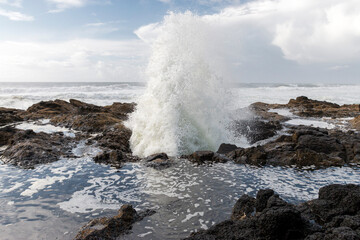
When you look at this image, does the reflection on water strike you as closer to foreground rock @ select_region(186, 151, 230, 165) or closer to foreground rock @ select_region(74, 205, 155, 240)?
foreground rock @ select_region(74, 205, 155, 240)

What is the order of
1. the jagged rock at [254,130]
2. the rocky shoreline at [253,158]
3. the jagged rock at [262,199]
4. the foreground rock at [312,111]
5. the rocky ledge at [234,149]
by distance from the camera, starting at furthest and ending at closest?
the foreground rock at [312,111] < the jagged rock at [254,130] < the rocky ledge at [234,149] < the jagged rock at [262,199] < the rocky shoreline at [253,158]

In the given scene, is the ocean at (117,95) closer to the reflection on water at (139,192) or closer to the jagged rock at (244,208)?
the reflection on water at (139,192)

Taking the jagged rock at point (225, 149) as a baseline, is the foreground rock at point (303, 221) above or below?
above

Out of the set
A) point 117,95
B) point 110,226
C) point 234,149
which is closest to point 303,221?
point 110,226

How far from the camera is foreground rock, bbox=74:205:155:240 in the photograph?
154 inches

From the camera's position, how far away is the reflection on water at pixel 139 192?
4508 millimetres

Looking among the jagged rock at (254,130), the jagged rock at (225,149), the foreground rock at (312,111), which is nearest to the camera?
the jagged rock at (225,149)

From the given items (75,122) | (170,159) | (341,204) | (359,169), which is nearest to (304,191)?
(341,204)

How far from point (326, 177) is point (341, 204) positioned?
3121 millimetres

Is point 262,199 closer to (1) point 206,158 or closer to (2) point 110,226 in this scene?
(2) point 110,226

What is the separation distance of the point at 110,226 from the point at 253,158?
531 cm

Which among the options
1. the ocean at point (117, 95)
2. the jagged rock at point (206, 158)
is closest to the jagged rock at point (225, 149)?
the jagged rock at point (206, 158)

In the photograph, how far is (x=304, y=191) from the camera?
5.87m

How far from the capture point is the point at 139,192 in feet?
19.5
